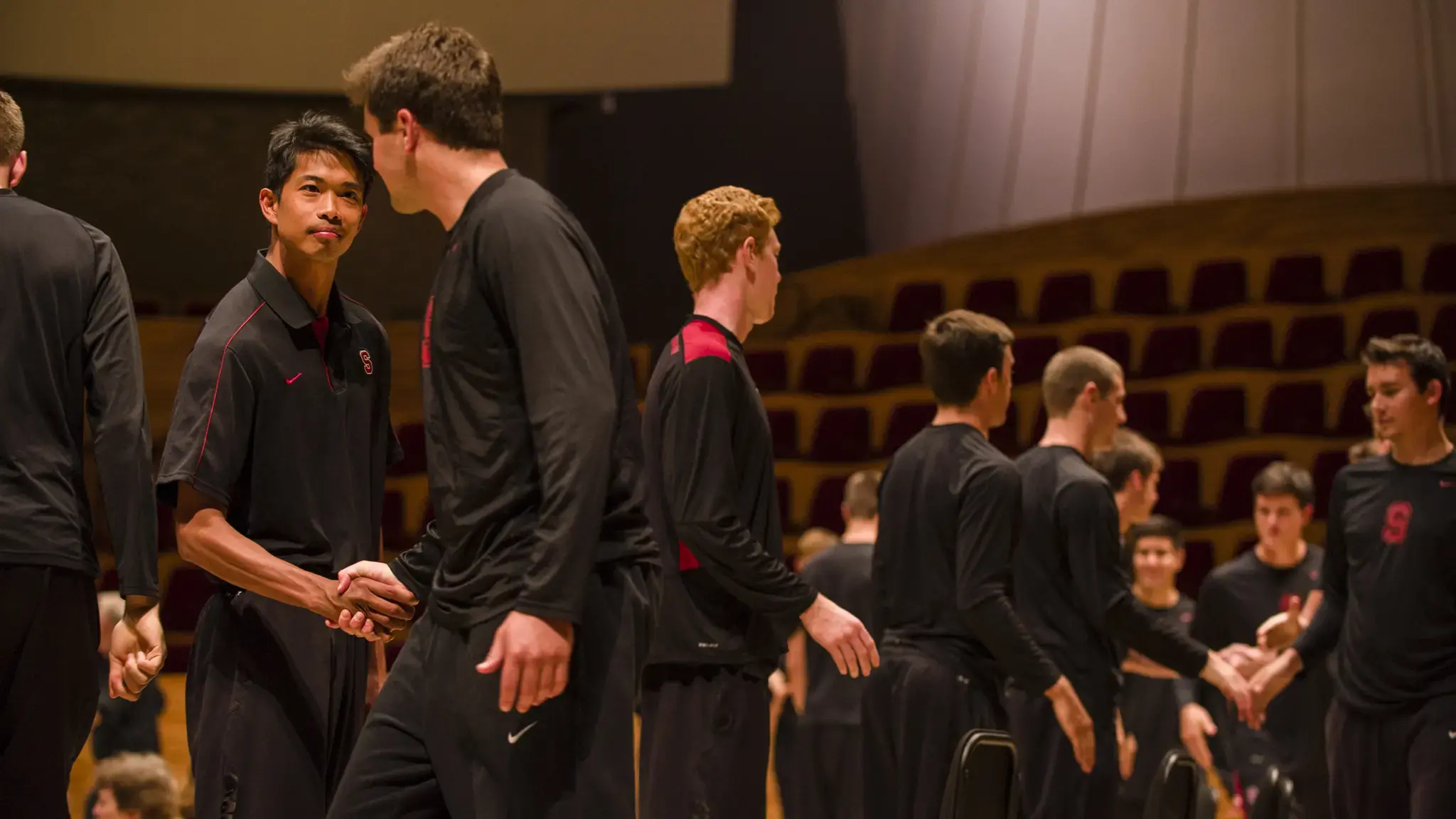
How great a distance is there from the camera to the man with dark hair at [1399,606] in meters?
4.79

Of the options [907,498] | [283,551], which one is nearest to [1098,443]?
[907,498]

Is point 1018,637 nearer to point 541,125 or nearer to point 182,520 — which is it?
point 182,520

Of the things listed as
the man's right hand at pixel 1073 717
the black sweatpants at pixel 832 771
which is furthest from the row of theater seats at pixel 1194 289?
the man's right hand at pixel 1073 717

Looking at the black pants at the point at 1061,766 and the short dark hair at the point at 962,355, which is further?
the black pants at the point at 1061,766

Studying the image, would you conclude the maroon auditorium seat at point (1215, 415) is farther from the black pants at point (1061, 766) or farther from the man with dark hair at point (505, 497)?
the man with dark hair at point (505, 497)

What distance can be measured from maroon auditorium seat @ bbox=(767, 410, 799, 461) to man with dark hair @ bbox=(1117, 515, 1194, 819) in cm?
403

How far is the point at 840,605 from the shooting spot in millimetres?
6516

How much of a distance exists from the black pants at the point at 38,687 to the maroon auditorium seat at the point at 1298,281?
9817mm

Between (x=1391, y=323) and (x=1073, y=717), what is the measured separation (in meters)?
7.00

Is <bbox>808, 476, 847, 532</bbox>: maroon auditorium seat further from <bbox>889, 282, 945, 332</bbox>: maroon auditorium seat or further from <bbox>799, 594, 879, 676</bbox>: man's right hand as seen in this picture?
<bbox>799, 594, 879, 676</bbox>: man's right hand

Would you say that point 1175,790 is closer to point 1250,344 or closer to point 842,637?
point 842,637

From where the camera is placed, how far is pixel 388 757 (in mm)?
2449

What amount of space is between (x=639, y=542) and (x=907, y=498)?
221cm

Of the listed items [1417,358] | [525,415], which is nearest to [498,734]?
[525,415]
